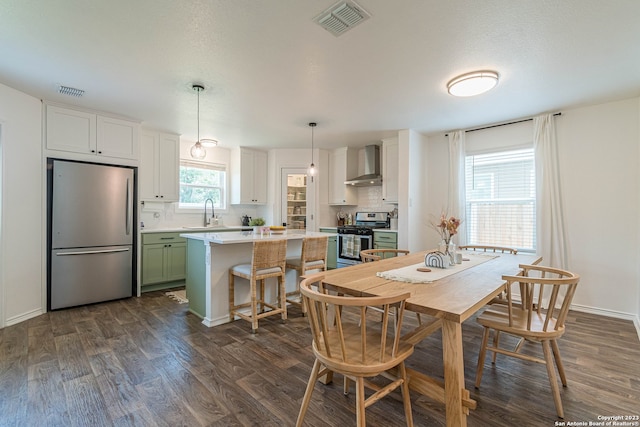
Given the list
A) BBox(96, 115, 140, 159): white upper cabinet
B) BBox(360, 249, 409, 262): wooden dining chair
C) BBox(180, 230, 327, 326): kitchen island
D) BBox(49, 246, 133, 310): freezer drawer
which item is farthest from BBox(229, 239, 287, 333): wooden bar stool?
BBox(96, 115, 140, 159): white upper cabinet

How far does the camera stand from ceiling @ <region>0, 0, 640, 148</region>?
75.0 inches

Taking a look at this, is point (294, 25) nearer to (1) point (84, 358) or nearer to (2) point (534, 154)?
(1) point (84, 358)

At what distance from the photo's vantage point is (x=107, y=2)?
183 centimetres

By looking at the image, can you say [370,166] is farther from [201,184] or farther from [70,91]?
[70,91]

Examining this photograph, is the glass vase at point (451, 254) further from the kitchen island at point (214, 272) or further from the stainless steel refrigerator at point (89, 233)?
the stainless steel refrigerator at point (89, 233)

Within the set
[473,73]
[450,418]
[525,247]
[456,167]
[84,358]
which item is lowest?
[84,358]

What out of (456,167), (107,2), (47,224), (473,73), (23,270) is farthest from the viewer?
(456,167)

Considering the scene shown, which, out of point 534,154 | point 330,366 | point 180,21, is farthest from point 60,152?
point 534,154

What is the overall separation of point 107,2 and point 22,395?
8.39 feet

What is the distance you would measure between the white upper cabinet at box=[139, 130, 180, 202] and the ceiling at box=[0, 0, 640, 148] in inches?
34.9

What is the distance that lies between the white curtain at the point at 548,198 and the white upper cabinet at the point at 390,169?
78.0 inches

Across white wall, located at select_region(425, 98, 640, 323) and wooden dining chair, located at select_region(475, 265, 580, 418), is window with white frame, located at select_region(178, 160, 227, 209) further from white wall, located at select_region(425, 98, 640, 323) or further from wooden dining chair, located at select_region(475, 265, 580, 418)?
white wall, located at select_region(425, 98, 640, 323)

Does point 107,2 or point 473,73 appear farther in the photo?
point 473,73

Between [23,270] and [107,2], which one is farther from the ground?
[107,2]
